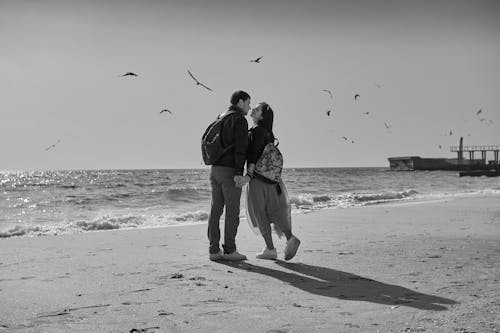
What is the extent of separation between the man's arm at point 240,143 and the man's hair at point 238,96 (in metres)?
0.25

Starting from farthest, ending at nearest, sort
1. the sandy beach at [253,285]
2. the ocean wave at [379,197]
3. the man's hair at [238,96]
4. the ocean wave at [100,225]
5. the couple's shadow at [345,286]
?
the ocean wave at [379,197]
the ocean wave at [100,225]
the man's hair at [238,96]
the couple's shadow at [345,286]
the sandy beach at [253,285]

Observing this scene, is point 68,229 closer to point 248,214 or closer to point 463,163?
point 248,214

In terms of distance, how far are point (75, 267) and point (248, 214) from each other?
6.31 ft

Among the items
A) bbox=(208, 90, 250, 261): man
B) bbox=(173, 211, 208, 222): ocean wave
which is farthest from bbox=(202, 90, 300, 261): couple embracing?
bbox=(173, 211, 208, 222): ocean wave

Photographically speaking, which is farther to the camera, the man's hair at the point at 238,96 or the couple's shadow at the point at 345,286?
the man's hair at the point at 238,96

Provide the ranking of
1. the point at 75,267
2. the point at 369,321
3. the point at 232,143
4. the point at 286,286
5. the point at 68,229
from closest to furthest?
the point at 369,321 → the point at 286,286 → the point at 75,267 → the point at 232,143 → the point at 68,229

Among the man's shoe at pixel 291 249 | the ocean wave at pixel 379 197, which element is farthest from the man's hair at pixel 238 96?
the ocean wave at pixel 379 197

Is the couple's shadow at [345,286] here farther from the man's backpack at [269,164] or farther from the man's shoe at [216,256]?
the man's backpack at [269,164]

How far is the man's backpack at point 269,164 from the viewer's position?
652 centimetres

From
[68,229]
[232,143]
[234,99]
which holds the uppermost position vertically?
[234,99]

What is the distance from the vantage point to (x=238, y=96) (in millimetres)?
6520

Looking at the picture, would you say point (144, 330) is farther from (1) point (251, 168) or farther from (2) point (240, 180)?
(1) point (251, 168)

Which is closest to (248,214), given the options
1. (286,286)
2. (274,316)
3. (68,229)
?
(286,286)

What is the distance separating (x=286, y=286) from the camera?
16.5 ft
